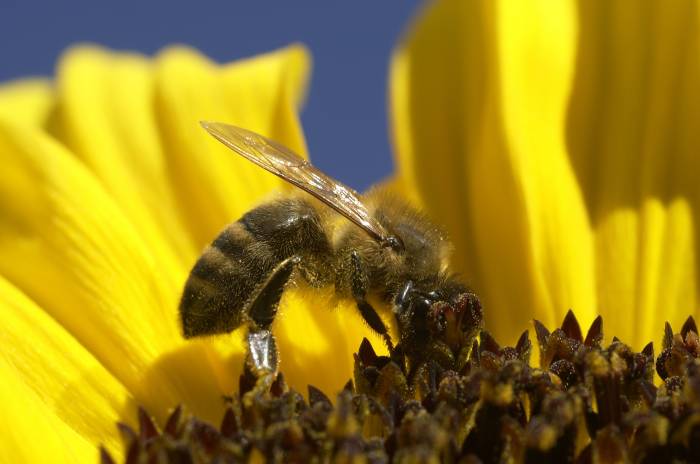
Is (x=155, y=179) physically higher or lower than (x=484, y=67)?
lower

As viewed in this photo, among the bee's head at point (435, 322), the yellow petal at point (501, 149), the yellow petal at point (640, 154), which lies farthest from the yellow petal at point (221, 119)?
the yellow petal at point (640, 154)

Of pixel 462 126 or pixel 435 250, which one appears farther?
pixel 462 126

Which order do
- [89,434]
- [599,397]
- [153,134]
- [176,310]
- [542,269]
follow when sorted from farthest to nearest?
[153,134]
[542,269]
[176,310]
[89,434]
[599,397]

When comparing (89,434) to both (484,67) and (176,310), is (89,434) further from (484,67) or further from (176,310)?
(484,67)

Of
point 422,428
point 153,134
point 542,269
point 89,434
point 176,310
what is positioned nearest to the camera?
point 422,428

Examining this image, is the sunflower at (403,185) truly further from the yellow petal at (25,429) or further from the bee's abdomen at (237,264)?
the yellow petal at (25,429)

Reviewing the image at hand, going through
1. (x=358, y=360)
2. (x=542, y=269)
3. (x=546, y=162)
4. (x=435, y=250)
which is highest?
(x=546, y=162)

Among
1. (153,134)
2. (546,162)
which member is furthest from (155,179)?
(546,162)

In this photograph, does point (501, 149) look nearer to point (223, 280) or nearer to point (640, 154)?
point (640, 154)
